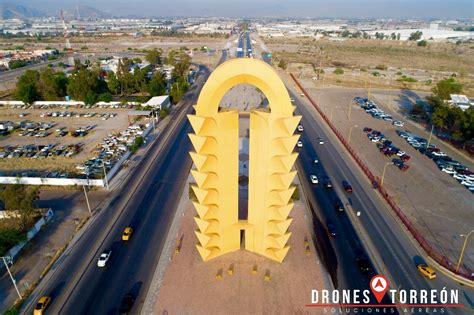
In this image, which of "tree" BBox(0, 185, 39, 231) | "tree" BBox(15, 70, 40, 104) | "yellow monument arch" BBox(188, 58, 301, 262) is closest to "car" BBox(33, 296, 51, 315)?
"tree" BBox(0, 185, 39, 231)

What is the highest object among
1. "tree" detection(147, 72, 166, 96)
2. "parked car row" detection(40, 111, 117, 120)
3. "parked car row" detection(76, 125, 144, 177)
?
"tree" detection(147, 72, 166, 96)

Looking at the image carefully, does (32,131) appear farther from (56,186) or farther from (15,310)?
(15,310)

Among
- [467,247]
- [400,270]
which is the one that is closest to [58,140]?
[400,270]

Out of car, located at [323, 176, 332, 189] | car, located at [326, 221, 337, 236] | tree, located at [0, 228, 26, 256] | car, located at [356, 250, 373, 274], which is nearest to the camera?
car, located at [356, 250, 373, 274]

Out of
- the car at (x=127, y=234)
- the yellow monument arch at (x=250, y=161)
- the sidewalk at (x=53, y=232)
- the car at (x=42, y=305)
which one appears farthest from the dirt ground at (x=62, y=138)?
the yellow monument arch at (x=250, y=161)

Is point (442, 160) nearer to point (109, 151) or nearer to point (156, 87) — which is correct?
point (109, 151)

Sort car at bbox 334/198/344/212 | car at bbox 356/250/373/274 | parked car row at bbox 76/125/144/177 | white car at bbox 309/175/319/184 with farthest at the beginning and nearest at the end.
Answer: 1. parked car row at bbox 76/125/144/177
2. white car at bbox 309/175/319/184
3. car at bbox 334/198/344/212
4. car at bbox 356/250/373/274

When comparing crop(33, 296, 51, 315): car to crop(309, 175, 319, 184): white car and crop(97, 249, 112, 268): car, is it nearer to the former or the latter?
crop(97, 249, 112, 268): car
